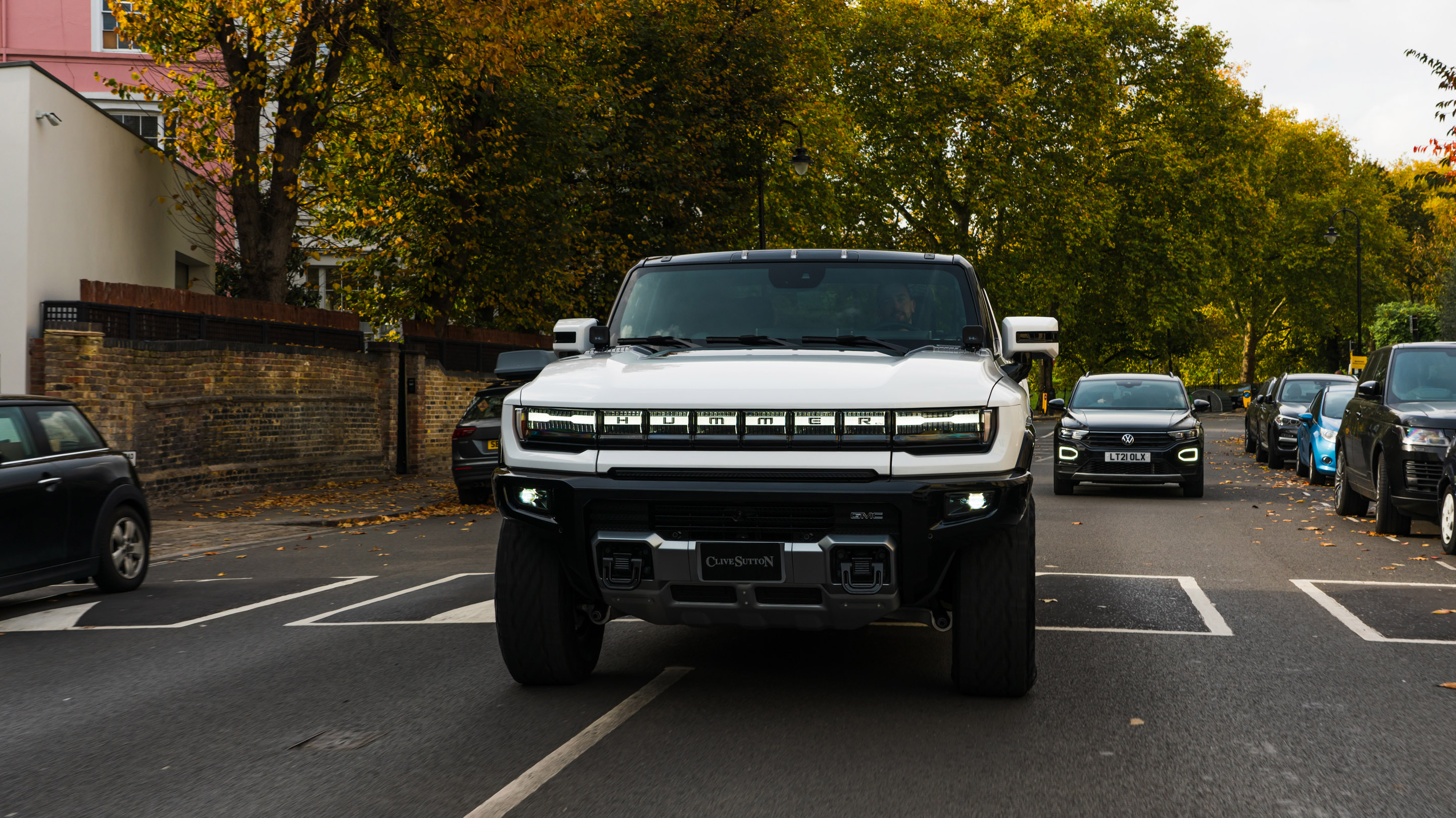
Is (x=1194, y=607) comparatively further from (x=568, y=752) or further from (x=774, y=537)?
(x=568, y=752)

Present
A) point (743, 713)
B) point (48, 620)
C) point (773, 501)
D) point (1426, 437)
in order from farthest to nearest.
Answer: point (1426, 437) < point (48, 620) < point (743, 713) < point (773, 501)

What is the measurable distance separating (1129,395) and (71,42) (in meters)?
30.7

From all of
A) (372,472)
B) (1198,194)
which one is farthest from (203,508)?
(1198,194)

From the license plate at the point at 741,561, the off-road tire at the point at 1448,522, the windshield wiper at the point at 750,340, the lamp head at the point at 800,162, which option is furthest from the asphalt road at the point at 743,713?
the lamp head at the point at 800,162

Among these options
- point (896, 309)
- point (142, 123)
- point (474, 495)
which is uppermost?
point (142, 123)

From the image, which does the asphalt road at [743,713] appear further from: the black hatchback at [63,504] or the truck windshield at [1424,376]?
the truck windshield at [1424,376]

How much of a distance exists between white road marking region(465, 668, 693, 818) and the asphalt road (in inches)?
1.1

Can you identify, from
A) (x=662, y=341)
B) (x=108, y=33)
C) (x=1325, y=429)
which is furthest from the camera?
(x=108, y=33)

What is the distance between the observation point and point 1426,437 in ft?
39.5

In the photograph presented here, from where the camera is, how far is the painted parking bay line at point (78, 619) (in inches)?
330

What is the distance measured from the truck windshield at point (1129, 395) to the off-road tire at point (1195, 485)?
1.03 meters

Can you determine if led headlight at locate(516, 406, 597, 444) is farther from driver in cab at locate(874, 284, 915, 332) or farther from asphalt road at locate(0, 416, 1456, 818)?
driver in cab at locate(874, 284, 915, 332)

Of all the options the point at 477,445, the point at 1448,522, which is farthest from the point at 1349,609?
the point at 477,445

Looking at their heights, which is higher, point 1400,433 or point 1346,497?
point 1400,433
